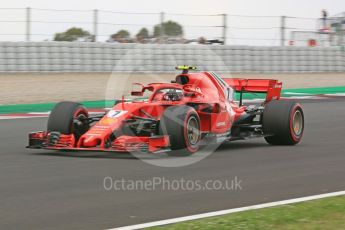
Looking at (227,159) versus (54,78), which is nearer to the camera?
(227,159)

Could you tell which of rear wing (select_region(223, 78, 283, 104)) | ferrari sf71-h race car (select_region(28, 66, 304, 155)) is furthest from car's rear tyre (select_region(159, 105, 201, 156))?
rear wing (select_region(223, 78, 283, 104))

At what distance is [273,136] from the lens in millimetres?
10578

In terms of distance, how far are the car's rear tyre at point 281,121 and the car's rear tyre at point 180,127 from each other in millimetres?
1605

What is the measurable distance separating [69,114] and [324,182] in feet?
11.2

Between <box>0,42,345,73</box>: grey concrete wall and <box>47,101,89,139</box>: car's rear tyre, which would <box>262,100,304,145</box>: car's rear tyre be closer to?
<box>47,101,89,139</box>: car's rear tyre

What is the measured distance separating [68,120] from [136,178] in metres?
1.97

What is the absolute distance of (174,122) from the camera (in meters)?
8.91

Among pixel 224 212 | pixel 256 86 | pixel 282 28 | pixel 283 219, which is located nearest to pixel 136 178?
pixel 224 212

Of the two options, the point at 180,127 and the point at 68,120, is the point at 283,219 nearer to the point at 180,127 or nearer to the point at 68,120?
the point at 180,127

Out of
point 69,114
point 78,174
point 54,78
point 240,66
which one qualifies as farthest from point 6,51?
point 78,174

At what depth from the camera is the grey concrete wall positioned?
21.6 meters

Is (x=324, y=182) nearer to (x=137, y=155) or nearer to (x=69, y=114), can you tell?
(x=137, y=155)

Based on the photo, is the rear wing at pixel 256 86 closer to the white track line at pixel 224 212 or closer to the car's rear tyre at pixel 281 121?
the car's rear tyre at pixel 281 121

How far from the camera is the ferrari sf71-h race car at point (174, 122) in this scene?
8961 millimetres
